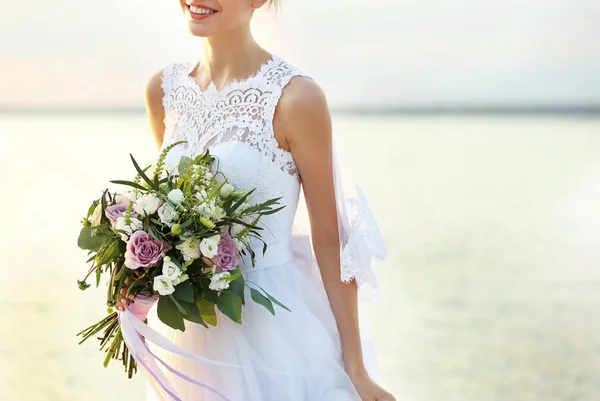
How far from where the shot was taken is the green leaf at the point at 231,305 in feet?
5.29

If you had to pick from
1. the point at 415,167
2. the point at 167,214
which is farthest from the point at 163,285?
the point at 415,167

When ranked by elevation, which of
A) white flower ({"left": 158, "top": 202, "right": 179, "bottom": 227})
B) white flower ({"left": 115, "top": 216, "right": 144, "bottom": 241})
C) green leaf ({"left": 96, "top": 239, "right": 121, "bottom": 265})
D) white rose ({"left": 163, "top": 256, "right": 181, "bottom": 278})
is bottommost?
white rose ({"left": 163, "top": 256, "right": 181, "bottom": 278})

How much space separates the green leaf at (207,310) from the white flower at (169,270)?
4.8 inches

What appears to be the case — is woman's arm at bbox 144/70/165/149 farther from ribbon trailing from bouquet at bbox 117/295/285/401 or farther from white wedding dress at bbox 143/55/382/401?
ribbon trailing from bouquet at bbox 117/295/285/401

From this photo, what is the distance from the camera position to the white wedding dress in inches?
69.5

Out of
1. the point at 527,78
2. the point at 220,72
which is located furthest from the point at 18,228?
the point at 527,78

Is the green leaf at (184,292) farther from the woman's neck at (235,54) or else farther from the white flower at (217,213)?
the woman's neck at (235,54)

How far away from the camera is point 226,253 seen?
160 centimetres

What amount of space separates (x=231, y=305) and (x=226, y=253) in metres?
0.11

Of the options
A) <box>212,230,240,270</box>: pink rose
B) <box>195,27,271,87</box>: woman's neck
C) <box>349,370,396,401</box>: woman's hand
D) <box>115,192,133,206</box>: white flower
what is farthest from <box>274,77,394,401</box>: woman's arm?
<box>115,192,133,206</box>: white flower

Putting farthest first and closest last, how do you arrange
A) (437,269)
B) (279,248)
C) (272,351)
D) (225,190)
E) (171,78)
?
1. (437,269)
2. (171,78)
3. (279,248)
4. (272,351)
5. (225,190)

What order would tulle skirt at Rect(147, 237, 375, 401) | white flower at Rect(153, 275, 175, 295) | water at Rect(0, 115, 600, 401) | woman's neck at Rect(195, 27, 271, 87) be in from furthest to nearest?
water at Rect(0, 115, 600, 401) → woman's neck at Rect(195, 27, 271, 87) → tulle skirt at Rect(147, 237, 375, 401) → white flower at Rect(153, 275, 175, 295)

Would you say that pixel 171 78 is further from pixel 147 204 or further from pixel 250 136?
pixel 147 204

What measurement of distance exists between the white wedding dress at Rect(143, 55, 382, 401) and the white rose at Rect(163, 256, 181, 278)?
0.95 ft
